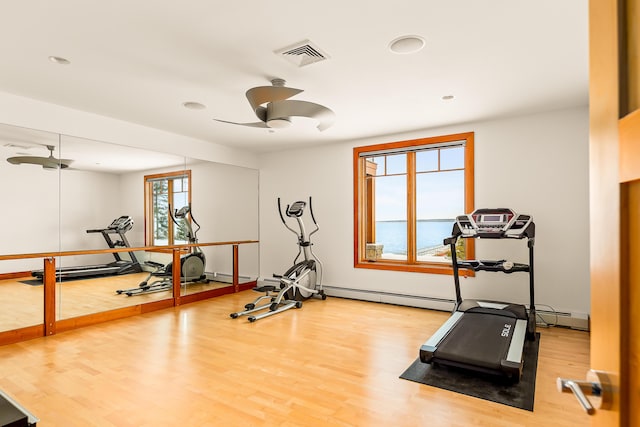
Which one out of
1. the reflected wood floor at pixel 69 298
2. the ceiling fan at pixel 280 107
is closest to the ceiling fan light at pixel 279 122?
the ceiling fan at pixel 280 107

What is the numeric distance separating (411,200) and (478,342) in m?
2.55

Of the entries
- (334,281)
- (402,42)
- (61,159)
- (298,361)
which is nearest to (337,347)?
(298,361)

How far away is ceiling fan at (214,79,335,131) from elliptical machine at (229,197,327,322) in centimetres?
209

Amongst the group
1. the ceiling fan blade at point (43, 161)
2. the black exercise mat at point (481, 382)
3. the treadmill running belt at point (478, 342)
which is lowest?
the black exercise mat at point (481, 382)

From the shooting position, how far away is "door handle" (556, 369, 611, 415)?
634mm

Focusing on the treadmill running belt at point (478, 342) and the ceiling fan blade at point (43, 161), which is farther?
the ceiling fan blade at point (43, 161)

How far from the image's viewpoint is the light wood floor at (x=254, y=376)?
236 centimetres

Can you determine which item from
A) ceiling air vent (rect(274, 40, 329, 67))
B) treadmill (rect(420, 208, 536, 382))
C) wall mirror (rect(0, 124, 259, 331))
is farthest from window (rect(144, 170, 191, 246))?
treadmill (rect(420, 208, 536, 382))

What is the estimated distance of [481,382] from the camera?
2844 mm

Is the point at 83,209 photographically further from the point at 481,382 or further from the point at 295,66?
the point at 481,382

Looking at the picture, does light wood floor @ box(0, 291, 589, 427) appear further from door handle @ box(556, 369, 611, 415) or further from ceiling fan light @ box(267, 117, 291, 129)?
ceiling fan light @ box(267, 117, 291, 129)

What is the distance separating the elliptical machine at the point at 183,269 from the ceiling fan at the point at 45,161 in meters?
1.54

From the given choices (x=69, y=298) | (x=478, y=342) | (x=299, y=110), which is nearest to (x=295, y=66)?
(x=299, y=110)

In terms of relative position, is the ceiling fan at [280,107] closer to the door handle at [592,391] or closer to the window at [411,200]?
the window at [411,200]
